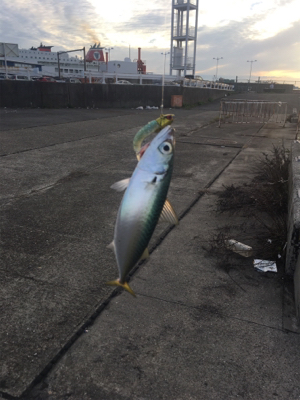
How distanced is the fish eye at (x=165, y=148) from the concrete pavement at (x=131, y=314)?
67.3 inches

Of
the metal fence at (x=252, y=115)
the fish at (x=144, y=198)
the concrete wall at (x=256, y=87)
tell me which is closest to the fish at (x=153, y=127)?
the fish at (x=144, y=198)

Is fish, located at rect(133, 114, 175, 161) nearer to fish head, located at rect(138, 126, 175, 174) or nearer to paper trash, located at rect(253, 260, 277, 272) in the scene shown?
fish head, located at rect(138, 126, 175, 174)

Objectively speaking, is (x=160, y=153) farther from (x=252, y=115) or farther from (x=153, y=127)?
(x=252, y=115)

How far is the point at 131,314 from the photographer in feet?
8.57

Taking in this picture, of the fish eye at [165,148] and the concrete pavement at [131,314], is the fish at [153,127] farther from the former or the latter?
the concrete pavement at [131,314]

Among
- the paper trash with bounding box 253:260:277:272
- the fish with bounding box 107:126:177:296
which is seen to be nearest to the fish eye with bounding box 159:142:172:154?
the fish with bounding box 107:126:177:296

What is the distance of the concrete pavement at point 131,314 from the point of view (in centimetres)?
204

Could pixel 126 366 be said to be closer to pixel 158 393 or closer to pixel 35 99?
pixel 158 393

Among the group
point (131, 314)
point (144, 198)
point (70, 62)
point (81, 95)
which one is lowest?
point (131, 314)

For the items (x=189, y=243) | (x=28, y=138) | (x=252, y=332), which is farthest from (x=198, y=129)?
(x=252, y=332)

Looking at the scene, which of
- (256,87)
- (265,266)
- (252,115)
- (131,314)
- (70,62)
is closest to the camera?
(131,314)

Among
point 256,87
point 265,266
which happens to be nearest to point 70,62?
point 256,87

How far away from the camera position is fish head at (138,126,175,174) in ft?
2.81

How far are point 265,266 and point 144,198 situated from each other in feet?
9.14
